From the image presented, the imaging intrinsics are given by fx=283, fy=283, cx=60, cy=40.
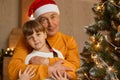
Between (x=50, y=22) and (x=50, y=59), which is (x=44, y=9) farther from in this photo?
(x=50, y=59)

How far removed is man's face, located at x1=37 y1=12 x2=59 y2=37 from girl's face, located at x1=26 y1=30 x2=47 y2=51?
12 centimetres

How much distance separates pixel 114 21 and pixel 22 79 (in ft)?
2.39

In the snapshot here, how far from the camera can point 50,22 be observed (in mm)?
1945

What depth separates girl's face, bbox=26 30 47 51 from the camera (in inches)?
72.0

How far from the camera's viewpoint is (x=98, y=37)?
4.50ft

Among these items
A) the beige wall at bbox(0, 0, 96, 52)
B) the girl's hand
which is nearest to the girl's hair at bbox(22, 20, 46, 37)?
the girl's hand

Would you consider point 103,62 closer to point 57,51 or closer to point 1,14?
point 57,51

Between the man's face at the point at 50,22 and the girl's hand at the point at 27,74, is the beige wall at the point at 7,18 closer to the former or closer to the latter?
the man's face at the point at 50,22

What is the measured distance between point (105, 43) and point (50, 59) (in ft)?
1.86

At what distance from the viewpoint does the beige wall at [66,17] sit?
13.1 ft

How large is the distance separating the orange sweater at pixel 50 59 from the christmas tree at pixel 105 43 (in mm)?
376

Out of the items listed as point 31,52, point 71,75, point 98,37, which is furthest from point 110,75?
point 31,52

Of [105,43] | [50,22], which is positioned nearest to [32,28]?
[50,22]

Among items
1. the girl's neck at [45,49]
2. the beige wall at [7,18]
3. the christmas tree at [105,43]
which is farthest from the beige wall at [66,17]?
the christmas tree at [105,43]
